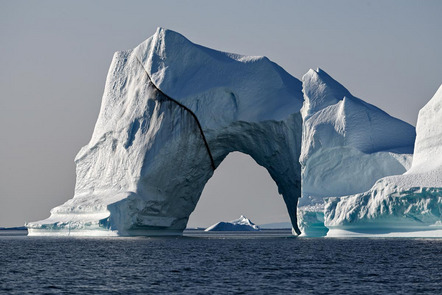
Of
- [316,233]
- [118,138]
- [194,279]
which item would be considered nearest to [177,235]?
[118,138]

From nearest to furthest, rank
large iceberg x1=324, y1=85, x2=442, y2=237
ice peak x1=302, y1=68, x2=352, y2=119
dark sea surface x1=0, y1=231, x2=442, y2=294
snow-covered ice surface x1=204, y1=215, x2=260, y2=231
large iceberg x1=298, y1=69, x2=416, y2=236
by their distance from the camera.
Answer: dark sea surface x1=0, y1=231, x2=442, y2=294, large iceberg x1=324, y1=85, x2=442, y2=237, large iceberg x1=298, y1=69, x2=416, y2=236, ice peak x1=302, y1=68, x2=352, y2=119, snow-covered ice surface x1=204, y1=215, x2=260, y2=231

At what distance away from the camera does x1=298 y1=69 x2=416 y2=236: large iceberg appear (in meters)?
39.7

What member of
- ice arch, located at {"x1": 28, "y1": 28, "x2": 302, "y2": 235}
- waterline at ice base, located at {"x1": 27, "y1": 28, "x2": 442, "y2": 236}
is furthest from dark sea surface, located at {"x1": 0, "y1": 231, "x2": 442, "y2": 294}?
ice arch, located at {"x1": 28, "y1": 28, "x2": 302, "y2": 235}

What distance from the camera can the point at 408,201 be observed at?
112 ft

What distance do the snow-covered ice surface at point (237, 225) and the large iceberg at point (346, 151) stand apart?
218 feet

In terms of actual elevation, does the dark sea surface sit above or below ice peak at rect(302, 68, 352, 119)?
below

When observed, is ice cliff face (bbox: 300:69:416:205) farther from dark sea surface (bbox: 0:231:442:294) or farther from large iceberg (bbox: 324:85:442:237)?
dark sea surface (bbox: 0:231:442:294)

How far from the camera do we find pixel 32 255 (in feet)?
107

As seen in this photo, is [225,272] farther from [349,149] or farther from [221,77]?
[221,77]

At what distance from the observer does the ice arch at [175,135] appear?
44.7 m

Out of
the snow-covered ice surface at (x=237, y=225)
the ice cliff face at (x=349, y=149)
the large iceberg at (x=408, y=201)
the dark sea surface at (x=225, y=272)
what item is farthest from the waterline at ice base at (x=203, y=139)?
the snow-covered ice surface at (x=237, y=225)

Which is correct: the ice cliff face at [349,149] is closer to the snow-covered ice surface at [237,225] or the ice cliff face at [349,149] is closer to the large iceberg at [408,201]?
→ the large iceberg at [408,201]

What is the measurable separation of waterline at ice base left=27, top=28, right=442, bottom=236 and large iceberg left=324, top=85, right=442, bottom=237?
2.87 metres

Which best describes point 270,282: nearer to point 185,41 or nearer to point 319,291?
point 319,291
